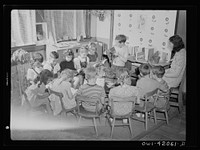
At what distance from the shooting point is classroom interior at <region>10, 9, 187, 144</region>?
248cm

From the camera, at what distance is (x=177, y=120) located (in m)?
2.58

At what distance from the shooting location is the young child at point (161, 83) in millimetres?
2564

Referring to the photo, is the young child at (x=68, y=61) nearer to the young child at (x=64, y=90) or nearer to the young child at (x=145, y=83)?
the young child at (x=64, y=90)

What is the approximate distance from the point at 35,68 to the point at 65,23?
0.37 meters

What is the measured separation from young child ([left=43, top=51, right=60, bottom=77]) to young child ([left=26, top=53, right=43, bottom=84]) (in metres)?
0.04

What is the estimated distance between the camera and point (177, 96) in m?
2.58

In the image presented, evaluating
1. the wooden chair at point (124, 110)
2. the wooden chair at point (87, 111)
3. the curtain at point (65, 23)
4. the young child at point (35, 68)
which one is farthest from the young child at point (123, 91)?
the young child at point (35, 68)

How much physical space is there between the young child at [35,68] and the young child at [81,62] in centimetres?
24

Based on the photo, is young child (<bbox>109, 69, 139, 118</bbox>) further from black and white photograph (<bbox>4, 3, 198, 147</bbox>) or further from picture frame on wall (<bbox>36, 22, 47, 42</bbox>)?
picture frame on wall (<bbox>36, 22, 47, 42</bbox>)

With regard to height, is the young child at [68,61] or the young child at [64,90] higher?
the young child at [68,61]

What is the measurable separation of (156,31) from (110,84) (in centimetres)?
48

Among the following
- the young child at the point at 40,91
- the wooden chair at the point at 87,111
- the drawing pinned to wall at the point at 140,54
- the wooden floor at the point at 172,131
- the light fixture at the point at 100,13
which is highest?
the light fixture at the point at 100,13
